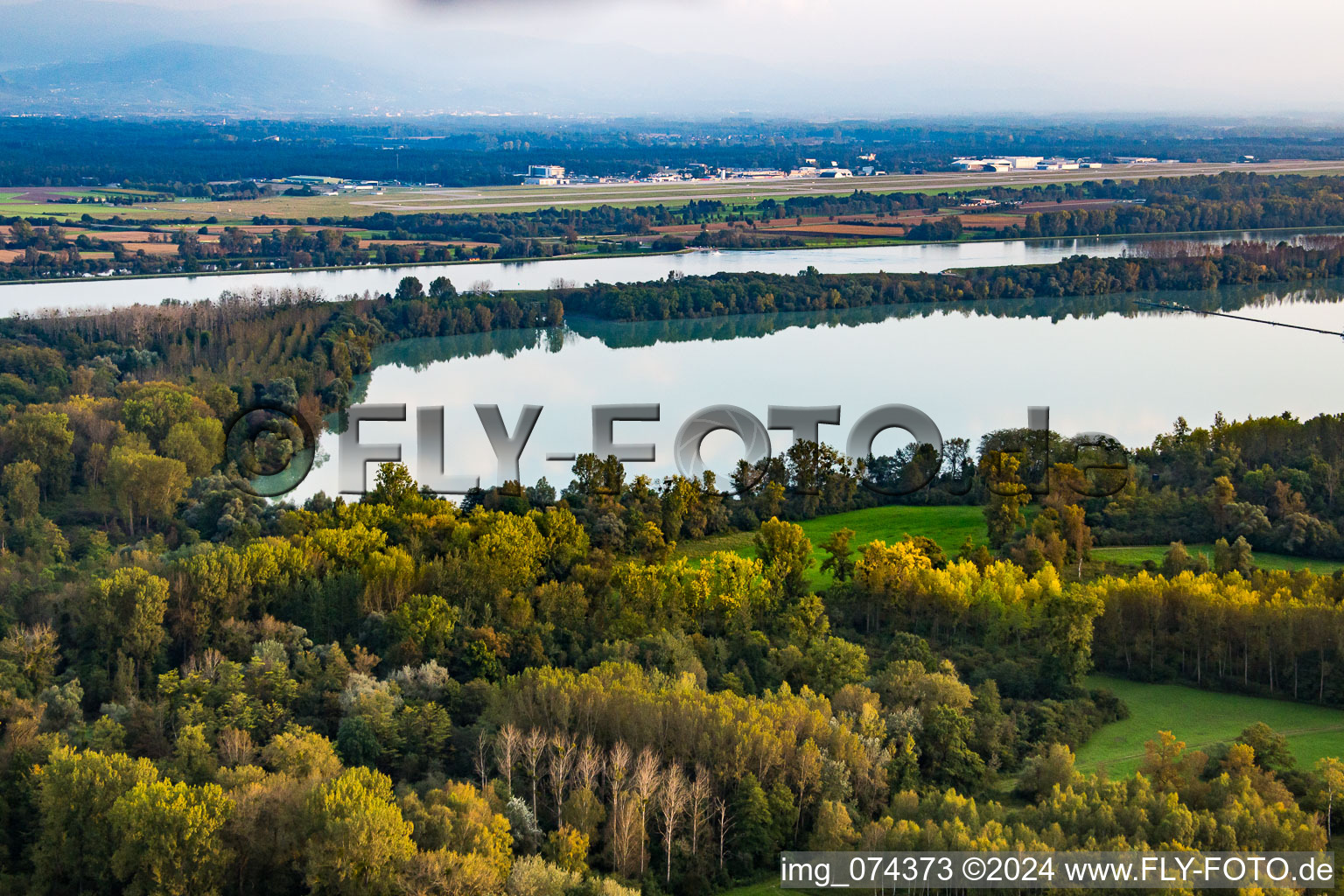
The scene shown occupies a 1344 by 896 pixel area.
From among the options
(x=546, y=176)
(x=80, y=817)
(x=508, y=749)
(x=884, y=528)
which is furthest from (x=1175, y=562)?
(x=546, y=176)

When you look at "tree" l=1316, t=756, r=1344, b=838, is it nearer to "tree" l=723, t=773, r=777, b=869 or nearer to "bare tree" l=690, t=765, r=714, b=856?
"tree" l=723, t=773, r=777, b=869

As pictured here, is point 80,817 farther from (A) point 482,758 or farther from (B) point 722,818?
(B) point 722,818

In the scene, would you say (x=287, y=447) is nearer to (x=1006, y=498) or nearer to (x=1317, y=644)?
(x=1006, y=498)

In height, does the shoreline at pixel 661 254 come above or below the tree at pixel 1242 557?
above

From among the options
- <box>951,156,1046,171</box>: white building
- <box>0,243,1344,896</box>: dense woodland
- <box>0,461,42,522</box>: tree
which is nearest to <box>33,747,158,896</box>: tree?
<box>0,243,1344,896</box>: dense woodland

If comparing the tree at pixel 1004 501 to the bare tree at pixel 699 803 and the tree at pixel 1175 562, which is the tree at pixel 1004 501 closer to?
the tree at pixel 1175 562

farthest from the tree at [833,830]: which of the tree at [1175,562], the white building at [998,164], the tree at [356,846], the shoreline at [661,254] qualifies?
the white building at [998,164]
